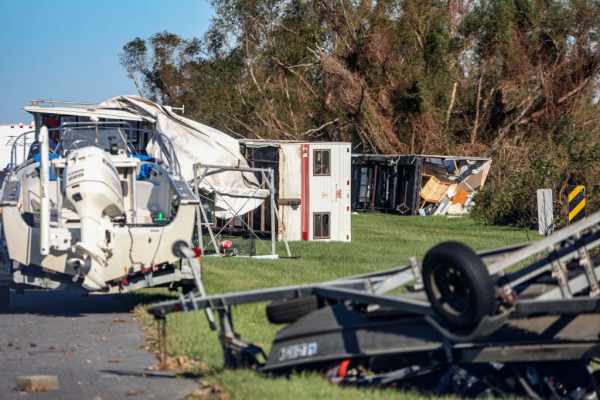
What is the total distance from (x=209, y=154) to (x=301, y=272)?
8.90m

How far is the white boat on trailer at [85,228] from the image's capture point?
13188mm

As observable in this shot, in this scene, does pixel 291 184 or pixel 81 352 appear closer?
pixel 81 352

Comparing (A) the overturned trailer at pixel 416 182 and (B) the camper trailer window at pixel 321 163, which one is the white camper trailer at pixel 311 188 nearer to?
(B) the camper trailer window at pixel 321 163

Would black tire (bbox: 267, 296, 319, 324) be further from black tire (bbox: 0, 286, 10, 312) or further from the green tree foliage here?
the green tree foliage

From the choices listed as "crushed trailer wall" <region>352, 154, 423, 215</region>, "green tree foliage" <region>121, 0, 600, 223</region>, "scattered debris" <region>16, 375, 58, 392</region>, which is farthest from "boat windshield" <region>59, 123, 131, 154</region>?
"green tree foliage" <region>121, 0, 600, 223</region>

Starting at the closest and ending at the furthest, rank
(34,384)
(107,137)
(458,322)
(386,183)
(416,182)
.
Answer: (458,322) → (34,384) → (107,137) → (416,182) → (386,183)

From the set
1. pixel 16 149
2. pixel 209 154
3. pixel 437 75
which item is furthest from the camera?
pixel 437 75

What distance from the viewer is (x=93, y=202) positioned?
44.1 feet

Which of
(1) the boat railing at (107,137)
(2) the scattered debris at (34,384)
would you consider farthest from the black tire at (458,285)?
(1) the boat railing at (107,137)

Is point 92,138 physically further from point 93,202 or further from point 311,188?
point 311,188

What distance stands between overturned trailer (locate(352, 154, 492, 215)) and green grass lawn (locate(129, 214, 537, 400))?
2.43m

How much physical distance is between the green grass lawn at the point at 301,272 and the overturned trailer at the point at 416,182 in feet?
7.96

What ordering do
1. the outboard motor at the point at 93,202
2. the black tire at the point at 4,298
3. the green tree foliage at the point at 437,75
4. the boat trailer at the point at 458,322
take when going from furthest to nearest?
the green tree foliage at the point at 437,75 < the black tire at the point at 4,298 < the outboard motor at the point at 93,202 < the boat trailer at the point at 458,322

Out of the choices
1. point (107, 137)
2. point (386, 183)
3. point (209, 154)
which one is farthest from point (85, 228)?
point (386, 183)
